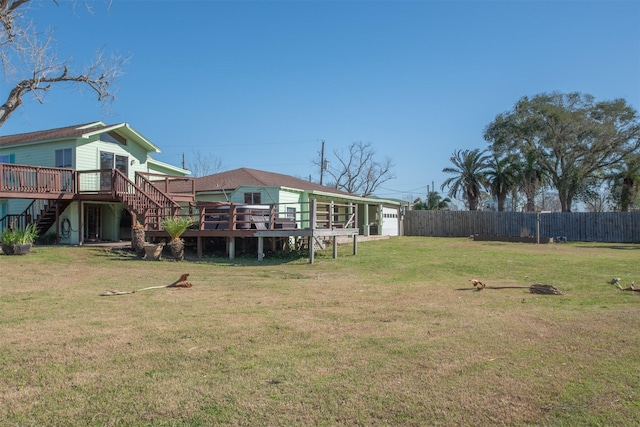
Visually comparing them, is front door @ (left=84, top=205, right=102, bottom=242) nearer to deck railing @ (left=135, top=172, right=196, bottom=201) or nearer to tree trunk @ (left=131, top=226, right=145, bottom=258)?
deck railing @ (left=135, top=172, right=196, bottom=201)

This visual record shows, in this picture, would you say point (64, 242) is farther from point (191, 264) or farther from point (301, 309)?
point (301, 309)

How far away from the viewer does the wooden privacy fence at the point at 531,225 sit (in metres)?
26.2

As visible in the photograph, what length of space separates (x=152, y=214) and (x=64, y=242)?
5349 millimetres

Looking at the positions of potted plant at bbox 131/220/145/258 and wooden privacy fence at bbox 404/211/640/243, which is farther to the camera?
wooden privacy fence at bbox 404/211/640/243

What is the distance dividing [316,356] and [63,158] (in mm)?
18339

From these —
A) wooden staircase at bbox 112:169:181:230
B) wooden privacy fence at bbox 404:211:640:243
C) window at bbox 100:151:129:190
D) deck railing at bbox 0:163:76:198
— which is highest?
window at bbox 100:151:129:190

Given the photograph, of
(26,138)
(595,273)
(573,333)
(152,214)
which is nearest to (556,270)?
(595,273)

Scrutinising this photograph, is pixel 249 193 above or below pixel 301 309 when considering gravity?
above

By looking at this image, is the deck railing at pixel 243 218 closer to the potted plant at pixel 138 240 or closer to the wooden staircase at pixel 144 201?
the wooden staircase at pixel 144 201

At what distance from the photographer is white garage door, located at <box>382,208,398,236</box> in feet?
99.0

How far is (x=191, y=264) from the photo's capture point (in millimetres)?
13344

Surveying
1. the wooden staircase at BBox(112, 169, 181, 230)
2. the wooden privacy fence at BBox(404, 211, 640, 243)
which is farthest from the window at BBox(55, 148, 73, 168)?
the wooden privacy fence at BBox(404, 211, 640, 243)

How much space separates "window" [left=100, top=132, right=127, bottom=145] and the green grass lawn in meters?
12.4

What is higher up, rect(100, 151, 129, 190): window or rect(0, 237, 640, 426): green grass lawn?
rect(100, 151, 129, 190): window
